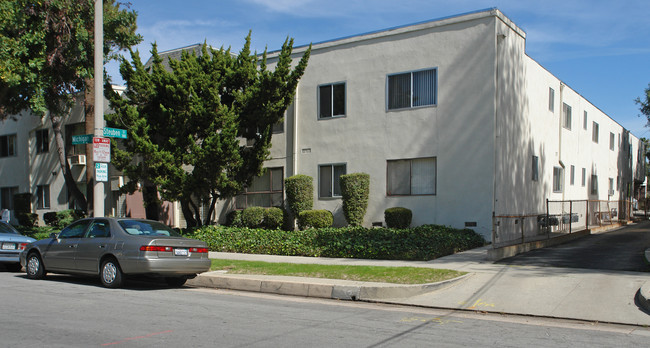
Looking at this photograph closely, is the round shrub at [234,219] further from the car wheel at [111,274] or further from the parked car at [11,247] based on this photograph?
the car wheel at [111,274]

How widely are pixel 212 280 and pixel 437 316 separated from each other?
5.41 metres

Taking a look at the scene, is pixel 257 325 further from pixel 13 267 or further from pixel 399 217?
pixel 399 217

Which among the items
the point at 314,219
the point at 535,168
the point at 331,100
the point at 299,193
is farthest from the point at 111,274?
the point at 535,168

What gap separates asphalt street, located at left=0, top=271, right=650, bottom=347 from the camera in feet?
22.6

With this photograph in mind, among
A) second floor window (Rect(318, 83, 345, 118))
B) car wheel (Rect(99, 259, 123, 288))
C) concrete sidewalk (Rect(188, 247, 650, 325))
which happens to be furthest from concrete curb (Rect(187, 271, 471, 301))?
second floor window (Rect(318, 83, 345, 118))

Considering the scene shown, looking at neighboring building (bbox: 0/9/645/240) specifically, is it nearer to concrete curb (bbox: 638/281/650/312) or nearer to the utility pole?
concrete curb (bbox: 638/281/650/312)

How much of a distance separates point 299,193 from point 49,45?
10793mm

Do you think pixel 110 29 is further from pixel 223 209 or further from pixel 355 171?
pixel 355 171

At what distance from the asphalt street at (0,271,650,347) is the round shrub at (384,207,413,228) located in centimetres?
878

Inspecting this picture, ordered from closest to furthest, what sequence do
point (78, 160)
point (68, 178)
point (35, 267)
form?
point (35, 267) < point (68, 178) < point (78, 160)

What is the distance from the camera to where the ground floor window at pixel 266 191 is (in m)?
22.4

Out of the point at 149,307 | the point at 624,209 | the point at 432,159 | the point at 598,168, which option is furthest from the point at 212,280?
the point at 624,209

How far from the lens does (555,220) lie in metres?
20.4

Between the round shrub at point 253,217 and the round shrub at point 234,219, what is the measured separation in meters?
0.68
